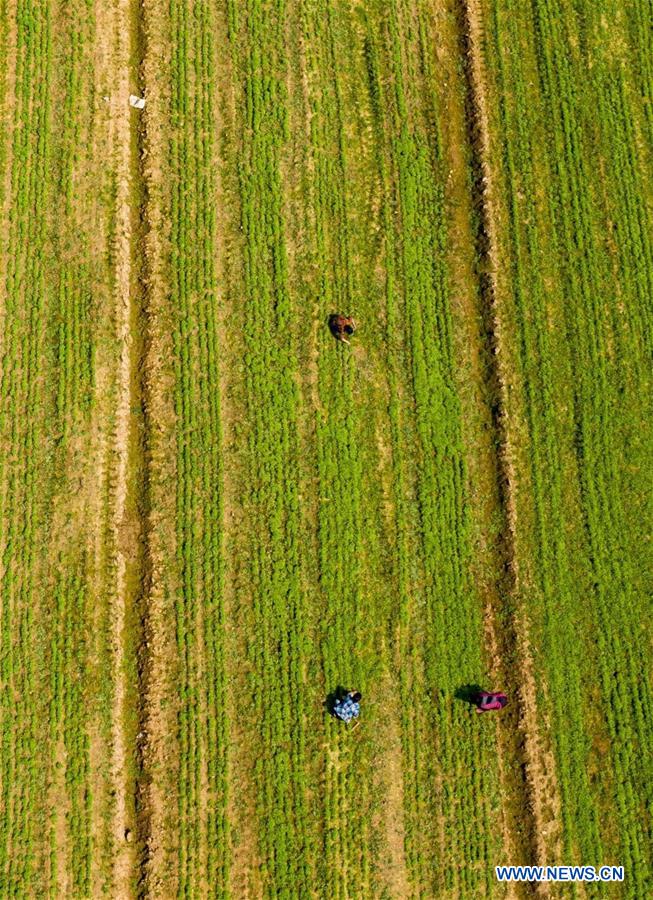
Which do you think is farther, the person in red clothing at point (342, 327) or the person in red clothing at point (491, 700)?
the person in red clothing at point (342, 327)

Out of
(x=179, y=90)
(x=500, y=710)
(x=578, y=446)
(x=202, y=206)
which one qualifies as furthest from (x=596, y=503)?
(x=179, y=90)

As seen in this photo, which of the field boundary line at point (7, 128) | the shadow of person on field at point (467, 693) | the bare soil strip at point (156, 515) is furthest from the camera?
the field boundary line at point (7, 128)

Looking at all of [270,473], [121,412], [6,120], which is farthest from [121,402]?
[6,120]

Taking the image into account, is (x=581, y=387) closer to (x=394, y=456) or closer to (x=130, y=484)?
(x=394, y=456)

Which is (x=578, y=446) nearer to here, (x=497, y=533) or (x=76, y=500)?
(x=497, y=533)

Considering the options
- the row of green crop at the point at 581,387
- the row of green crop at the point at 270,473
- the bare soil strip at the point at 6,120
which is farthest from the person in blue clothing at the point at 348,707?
the bare soil strip at the point at 6,120

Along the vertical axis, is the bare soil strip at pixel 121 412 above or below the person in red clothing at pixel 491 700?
above

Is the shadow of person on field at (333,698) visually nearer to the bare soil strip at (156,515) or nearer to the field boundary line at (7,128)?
the bare soil strip at (156,515)
